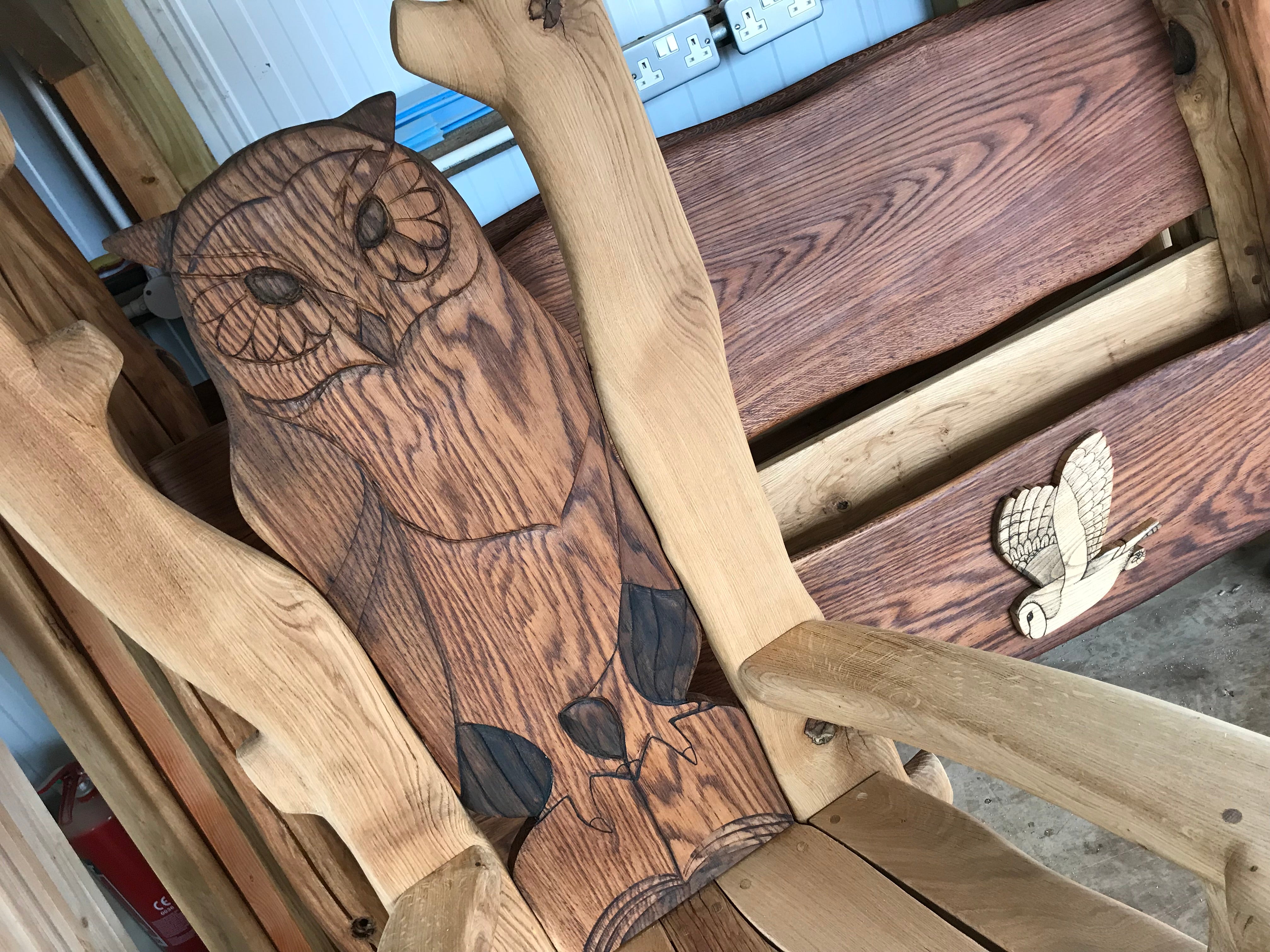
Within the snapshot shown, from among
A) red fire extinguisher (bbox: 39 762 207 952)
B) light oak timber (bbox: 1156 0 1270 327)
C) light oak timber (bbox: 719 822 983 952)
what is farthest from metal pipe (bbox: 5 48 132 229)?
light oak timber (bbox: 1156 0 1270 327)

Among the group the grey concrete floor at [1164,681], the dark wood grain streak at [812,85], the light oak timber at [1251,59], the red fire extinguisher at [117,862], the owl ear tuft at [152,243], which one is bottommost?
the grey concrete floor at [1164,681]

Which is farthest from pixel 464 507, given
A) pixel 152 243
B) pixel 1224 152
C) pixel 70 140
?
pixel 70 140

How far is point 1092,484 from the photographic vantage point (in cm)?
112

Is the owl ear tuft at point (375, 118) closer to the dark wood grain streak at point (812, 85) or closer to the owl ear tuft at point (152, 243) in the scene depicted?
the owl ear tuft at point (152, 243)

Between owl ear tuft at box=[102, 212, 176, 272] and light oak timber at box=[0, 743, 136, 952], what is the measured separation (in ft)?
2.09

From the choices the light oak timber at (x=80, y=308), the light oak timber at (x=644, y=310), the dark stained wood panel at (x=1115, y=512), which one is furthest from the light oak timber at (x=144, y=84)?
the dark stained wood panel at (x=1115, y=512)

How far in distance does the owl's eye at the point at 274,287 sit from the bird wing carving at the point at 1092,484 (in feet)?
2.89

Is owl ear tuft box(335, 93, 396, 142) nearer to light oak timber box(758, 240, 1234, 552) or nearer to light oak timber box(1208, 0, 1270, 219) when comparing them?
light oak timber box(758, 240, 1234, 552)

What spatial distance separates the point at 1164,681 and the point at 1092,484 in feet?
2.40

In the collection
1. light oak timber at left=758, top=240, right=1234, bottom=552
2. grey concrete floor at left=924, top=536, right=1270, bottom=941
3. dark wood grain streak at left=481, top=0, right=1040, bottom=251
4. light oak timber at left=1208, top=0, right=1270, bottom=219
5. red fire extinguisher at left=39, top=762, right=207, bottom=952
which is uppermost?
dark wood grain streak at left=481, top=0, right=1040, bottom=251

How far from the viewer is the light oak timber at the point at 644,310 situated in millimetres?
678

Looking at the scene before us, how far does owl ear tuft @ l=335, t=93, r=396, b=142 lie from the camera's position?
2.21 feet

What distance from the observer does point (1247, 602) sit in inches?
68.5

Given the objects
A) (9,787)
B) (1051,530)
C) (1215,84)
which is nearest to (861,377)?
(1051,530)
